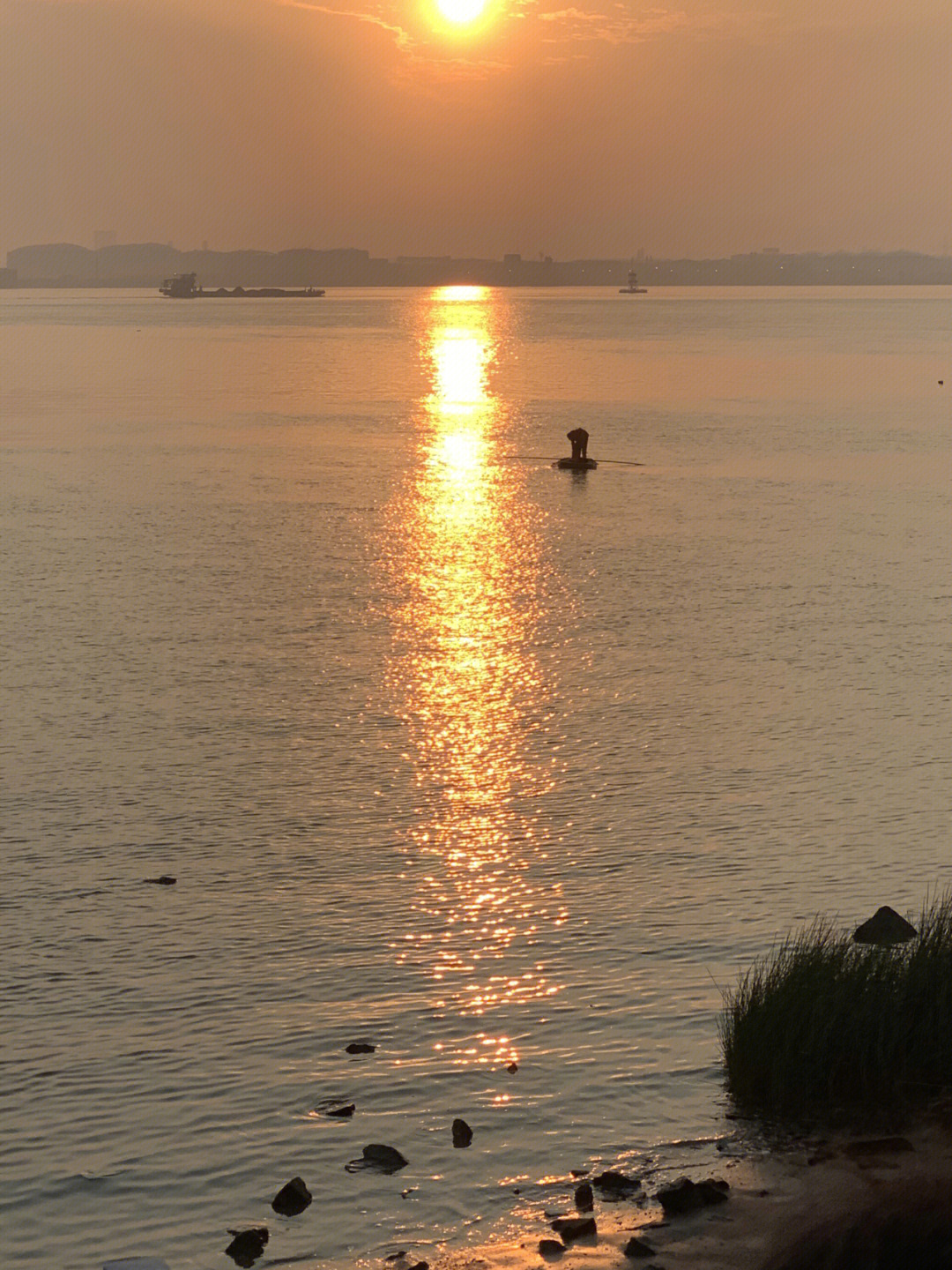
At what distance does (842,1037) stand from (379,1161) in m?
2.77

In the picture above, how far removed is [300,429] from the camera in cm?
6300

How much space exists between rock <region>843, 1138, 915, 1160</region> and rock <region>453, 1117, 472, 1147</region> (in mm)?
2092

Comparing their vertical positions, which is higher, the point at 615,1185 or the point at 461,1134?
the point at 461,1134

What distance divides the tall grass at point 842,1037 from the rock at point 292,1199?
8.72ft

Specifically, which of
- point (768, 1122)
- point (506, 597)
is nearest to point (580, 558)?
point (506, 597)

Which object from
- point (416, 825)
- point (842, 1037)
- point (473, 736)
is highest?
point (473, 736)

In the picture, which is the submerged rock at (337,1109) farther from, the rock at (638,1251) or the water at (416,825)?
the rock at (638,1251)

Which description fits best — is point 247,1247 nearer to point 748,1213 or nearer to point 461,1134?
point 461,1134

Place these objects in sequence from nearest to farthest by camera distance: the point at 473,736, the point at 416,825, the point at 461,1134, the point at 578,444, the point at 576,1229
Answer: the point at 576,1229, the point at 461,1134, the point at 416,825, the point at 473,736, the point at 578,444

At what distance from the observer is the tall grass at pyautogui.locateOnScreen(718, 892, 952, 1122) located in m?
9.96

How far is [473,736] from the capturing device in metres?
18.8

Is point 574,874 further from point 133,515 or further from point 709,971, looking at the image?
point 133,515

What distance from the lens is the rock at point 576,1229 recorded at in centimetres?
854

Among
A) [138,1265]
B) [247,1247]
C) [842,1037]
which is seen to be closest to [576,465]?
[842,1037]
